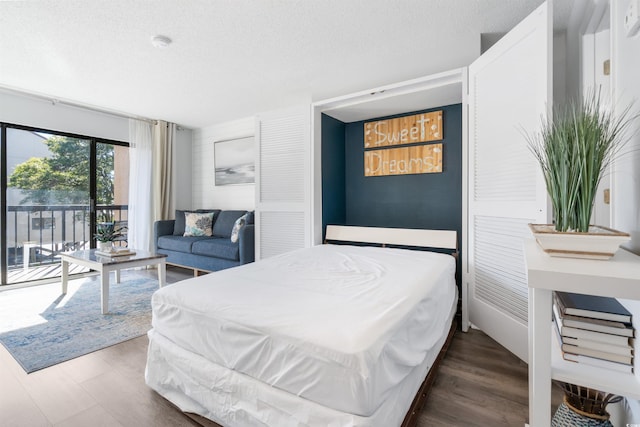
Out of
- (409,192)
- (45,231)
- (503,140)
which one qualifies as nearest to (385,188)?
(409,192)

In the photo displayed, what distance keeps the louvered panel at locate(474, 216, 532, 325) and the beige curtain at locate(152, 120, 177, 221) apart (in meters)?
4.56

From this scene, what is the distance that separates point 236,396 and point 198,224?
368 centimetres

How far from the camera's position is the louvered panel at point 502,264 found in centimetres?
199

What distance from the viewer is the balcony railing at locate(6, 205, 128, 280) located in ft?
12.4

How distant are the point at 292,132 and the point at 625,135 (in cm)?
287

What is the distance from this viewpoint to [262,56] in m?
2.69

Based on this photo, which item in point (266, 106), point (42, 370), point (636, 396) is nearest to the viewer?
point (636, 396)

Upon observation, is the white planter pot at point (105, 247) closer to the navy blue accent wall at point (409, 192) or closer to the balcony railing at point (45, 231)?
the balcony railing at point (45, 231)

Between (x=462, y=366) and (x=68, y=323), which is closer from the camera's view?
(x=462, y=366)

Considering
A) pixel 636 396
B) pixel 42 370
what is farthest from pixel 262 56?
pixel 636 396

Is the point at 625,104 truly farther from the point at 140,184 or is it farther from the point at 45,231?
the point at 45,231

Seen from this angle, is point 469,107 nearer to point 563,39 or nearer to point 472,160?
point 472,160

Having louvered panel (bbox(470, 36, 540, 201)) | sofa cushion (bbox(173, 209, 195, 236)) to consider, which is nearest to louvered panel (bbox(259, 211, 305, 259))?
sofa cushion (bbox(173, 209, 195, 236))

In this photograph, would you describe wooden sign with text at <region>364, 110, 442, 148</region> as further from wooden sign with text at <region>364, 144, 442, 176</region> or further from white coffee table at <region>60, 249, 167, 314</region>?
white coffee table at <region>60, 249, 167, 314</region>
